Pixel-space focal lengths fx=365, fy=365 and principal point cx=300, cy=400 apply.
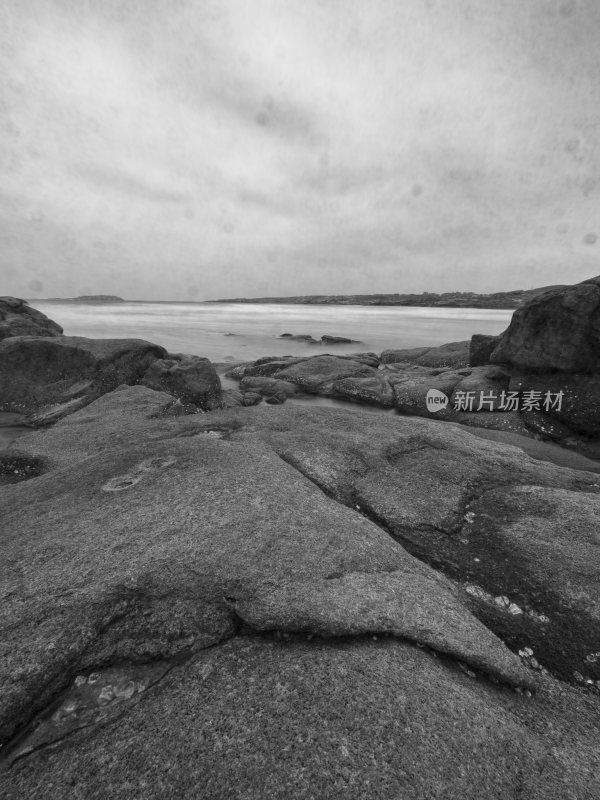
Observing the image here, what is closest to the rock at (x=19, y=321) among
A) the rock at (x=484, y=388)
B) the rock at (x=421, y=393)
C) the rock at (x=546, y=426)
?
the rock at (x=421, y=393)

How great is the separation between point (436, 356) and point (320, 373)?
11714mm

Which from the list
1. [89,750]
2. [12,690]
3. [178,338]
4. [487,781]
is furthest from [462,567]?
[178,338]

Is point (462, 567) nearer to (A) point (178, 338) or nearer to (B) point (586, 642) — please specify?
(B) point (586, 642)

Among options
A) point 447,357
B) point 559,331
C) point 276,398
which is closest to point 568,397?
point 559,331

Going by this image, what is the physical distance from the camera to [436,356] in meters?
30.3

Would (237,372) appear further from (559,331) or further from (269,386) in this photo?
(559,331)

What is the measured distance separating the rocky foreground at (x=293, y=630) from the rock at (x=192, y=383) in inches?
331

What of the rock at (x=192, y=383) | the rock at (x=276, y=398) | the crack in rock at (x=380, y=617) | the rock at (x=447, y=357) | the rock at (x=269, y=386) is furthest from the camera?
the rock at (x=447, y=357)

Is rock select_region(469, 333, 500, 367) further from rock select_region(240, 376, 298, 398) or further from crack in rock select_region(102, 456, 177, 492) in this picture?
crack in rock select_region(102, 456, 177, 492)

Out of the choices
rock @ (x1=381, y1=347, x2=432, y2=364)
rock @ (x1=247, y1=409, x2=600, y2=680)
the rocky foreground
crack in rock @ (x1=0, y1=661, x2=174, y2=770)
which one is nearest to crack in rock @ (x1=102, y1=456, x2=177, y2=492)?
the rocky foreground

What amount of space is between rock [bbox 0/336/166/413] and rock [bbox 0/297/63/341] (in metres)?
6.45

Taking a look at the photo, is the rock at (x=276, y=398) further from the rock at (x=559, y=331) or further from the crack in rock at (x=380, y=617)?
the crack in rock at (x=380, y=617)

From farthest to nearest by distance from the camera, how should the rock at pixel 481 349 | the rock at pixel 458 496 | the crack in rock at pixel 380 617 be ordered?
the rock at pixel 481 349 < the rock at pixel 458 496 < the crack in rock at pixel 380 617

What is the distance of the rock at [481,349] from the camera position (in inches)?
890
